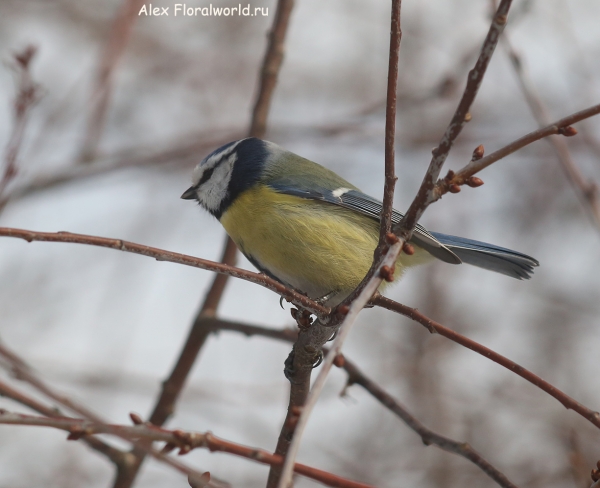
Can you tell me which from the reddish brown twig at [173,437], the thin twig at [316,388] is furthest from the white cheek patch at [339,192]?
the reddish brown twig at [173,437]

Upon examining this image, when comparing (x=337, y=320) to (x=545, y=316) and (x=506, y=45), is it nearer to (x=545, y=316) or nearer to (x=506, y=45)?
(x=506, y=45)

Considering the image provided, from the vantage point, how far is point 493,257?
308cm

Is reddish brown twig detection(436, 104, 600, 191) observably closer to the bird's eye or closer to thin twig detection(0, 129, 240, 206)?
the bird's eye

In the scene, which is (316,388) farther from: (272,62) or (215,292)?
(272,62)

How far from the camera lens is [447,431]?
196 inches

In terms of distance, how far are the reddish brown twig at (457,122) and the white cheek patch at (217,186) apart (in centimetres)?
177

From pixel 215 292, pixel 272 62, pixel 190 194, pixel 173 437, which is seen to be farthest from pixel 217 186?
pixel 173 437

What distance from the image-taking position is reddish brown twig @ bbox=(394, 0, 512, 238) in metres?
1.22

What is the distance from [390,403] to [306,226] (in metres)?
0.86

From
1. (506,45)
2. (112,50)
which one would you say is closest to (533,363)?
(506,45)

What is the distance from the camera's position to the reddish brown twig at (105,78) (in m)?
3.44

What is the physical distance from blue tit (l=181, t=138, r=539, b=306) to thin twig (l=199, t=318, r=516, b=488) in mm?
308

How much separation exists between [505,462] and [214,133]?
134 inches

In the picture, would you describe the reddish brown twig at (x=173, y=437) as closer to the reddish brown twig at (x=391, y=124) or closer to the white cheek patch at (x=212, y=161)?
the reddish brown twig at (x=391, y=124)
